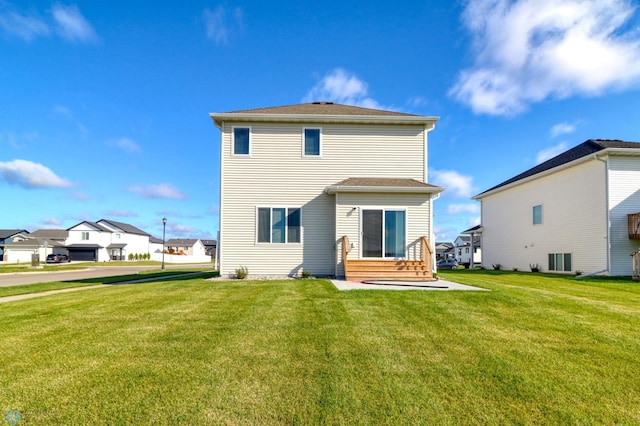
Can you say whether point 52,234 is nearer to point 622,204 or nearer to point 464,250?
point 464,250

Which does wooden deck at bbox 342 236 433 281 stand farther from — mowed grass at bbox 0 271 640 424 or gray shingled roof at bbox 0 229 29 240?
gray shingled roof at bbox 0 229 29 240

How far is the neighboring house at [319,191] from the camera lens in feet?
38.3

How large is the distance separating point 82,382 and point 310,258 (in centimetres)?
912

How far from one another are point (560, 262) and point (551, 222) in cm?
225

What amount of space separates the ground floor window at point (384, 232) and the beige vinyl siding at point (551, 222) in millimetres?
10150

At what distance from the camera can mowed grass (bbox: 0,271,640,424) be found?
111 inches

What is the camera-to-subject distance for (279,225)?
12.3m

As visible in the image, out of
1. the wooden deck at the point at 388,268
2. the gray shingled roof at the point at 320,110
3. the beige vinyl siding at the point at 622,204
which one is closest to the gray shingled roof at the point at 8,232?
the gray shingled roof at the point at 320,110

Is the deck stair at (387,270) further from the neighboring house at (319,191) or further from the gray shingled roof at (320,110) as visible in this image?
the gray shingled roof at (320,110)

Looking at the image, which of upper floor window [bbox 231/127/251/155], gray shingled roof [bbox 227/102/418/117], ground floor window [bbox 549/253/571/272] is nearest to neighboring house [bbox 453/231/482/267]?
ground floor window [bbox 549/253/571/272]

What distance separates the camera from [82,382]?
331 centimetres

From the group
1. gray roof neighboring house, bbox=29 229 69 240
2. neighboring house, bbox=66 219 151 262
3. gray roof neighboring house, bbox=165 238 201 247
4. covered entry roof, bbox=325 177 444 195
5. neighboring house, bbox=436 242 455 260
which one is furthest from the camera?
gray roof neighboring house, bbox=165 238 201 247

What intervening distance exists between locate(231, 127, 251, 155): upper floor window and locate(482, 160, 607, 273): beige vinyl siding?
15795 millimetres

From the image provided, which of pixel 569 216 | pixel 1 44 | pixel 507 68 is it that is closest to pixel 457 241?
pixel 569 216
